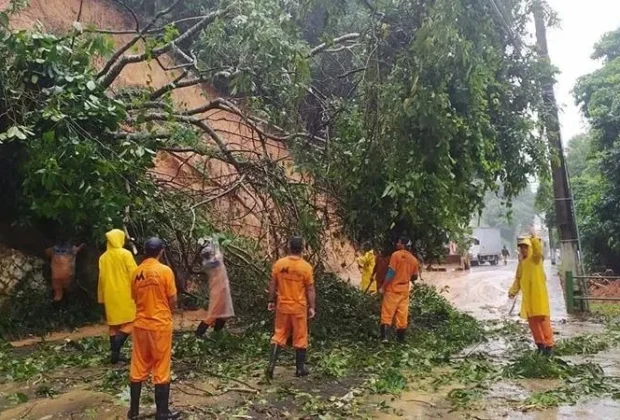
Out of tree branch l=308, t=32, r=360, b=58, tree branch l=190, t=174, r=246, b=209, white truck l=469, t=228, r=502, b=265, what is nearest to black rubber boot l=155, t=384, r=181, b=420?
tree branch l=190, t=174, r=246, b=209

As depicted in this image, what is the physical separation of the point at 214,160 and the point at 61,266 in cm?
613

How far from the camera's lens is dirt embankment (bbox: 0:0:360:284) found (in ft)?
33.6

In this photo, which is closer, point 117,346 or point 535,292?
point 117,346

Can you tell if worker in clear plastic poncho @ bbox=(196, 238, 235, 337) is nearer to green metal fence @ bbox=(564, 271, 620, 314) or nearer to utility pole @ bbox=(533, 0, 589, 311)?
utility pole @ bbox=(533, 0, 589, 311)

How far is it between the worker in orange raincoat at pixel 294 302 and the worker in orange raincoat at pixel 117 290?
1756 millimetres

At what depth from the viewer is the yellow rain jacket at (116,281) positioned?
23.0 ft

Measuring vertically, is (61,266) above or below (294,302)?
above

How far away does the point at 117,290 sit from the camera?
23.1 feet

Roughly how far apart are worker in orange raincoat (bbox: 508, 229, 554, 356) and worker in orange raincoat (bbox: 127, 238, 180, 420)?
4.54 m

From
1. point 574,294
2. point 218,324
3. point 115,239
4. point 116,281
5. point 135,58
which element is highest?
point 135,58

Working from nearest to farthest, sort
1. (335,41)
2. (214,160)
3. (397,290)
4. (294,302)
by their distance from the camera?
1. (294,302)
2. (397,290)
3. (335,41)
4. (214,160)

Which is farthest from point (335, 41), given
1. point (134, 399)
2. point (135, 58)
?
point (134, 399)

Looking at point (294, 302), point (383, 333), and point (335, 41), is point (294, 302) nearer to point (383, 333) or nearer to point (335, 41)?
point (383, 333)

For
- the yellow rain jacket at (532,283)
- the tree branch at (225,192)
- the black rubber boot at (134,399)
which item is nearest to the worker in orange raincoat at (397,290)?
the yellow rain jacket at (532,283)
